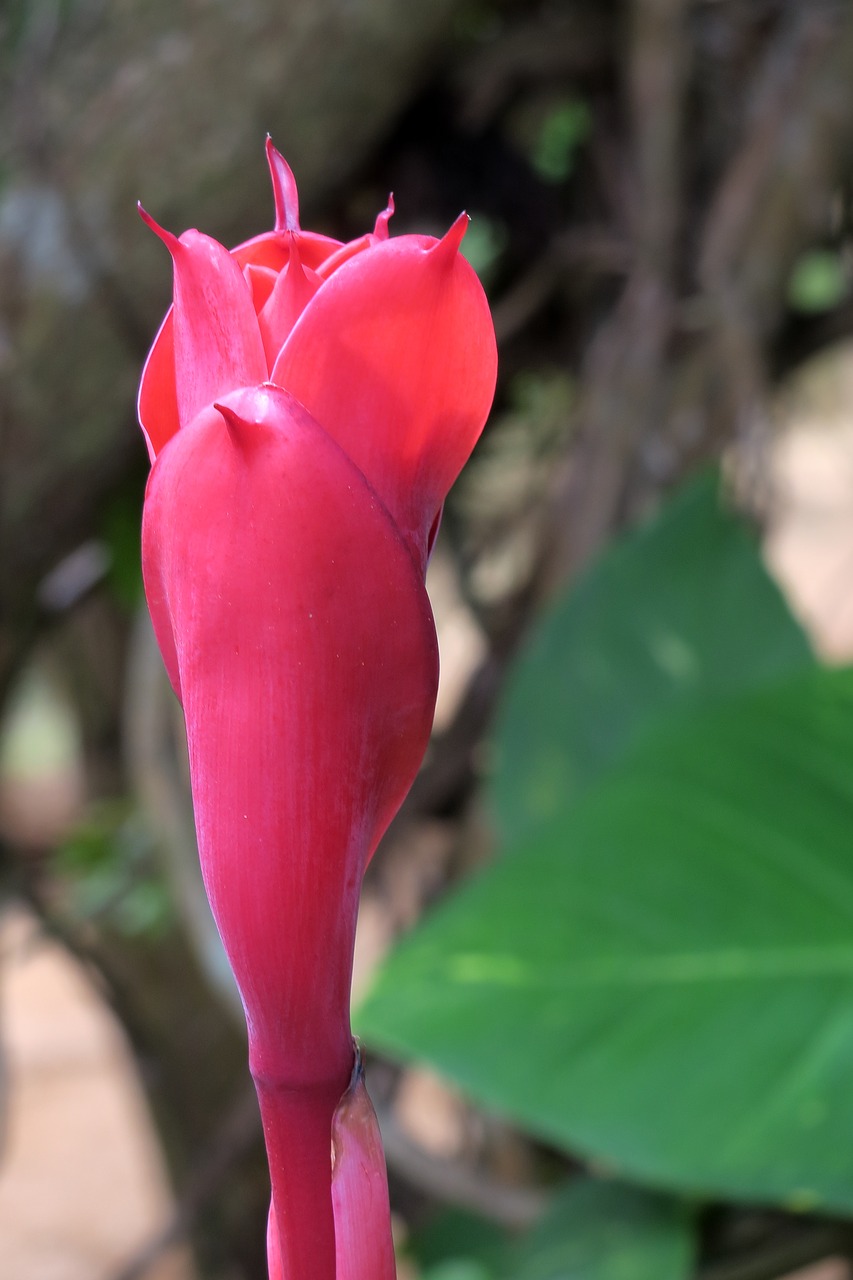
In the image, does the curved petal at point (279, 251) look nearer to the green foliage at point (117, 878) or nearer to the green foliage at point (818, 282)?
the green foliage at point (818, 282)

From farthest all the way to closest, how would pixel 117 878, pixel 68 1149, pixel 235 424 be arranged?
pixel 68 1149 → pixel 117 878 → pixel 235 424

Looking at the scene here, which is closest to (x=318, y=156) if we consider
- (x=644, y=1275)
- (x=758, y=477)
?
(x=758, y=477)

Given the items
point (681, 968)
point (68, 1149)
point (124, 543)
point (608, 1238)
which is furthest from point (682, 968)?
point (68, 1149)

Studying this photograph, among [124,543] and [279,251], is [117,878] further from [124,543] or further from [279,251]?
[279,251]

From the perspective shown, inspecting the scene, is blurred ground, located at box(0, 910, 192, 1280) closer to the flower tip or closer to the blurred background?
the blurred background

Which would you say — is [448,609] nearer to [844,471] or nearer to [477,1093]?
[477,1093]

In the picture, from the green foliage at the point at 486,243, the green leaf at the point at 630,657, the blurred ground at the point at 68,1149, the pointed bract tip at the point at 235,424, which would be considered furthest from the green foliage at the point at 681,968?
the blurred ground at the point at 68,1149
